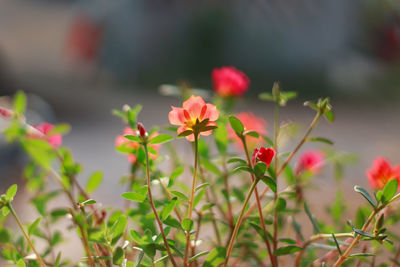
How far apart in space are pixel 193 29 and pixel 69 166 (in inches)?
178

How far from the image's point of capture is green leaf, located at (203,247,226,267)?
0.35 metres

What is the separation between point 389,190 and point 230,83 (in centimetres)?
29

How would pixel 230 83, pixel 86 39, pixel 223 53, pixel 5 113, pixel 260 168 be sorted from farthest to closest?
pixel 223 53
pixel 86 39
pixel 230 83
pixel 5 113
pixel 260 168

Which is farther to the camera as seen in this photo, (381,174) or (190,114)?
(381,174)

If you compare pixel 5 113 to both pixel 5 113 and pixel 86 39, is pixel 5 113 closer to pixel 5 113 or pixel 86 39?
pixel 5 113

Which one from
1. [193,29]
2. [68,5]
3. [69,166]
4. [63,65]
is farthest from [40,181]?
[68,5]

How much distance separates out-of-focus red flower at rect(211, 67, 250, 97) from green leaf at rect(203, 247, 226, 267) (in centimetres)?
27

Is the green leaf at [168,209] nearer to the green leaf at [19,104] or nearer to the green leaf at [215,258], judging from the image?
the green leaf at [215,258]

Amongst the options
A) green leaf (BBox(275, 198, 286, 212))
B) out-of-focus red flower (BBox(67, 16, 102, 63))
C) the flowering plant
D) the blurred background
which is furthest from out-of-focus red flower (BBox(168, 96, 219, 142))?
out-of-focus red flower (BBox(67, 16, 102, 63))

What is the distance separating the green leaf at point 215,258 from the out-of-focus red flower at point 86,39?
4479 millimetres

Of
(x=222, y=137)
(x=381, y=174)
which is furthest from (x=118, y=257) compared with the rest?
(x=381, y=174)

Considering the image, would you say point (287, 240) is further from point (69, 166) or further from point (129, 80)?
point (129, 80)

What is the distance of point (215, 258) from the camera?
1.16 ft

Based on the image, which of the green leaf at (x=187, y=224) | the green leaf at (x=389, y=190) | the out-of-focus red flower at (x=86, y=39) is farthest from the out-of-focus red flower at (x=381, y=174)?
the out-of-focus red flower at (x=86, y=39)
